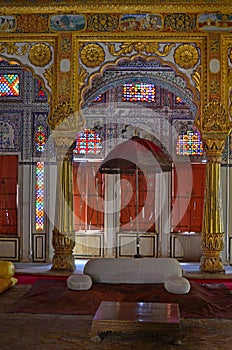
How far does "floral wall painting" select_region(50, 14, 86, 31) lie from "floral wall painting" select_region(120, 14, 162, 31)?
0.65m

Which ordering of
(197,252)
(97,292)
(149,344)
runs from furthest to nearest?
1. (197,252)
2. (97,292)
3. (149,344)

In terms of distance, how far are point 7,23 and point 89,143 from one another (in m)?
3.34

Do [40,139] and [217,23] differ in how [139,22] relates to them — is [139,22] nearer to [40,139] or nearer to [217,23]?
[217,23]

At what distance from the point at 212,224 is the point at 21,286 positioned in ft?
10.8

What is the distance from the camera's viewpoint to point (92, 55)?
918 cm

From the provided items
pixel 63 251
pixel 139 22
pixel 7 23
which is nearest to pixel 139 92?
pixel 139 22

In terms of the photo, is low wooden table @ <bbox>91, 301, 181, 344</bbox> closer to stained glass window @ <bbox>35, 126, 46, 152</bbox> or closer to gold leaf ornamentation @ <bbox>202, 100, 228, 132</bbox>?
gold leaf ornamentation @ <bbox>202, 100, 228, 132</bbox>

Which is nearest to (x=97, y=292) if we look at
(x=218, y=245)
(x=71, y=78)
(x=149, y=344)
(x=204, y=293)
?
(x=204, y=293)

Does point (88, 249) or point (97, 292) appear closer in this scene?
point (97, 292)

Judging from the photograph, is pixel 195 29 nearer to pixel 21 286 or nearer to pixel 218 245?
pixel 218 245

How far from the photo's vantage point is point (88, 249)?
11.7m

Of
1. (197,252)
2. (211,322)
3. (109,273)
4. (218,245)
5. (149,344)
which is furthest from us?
(197,252)

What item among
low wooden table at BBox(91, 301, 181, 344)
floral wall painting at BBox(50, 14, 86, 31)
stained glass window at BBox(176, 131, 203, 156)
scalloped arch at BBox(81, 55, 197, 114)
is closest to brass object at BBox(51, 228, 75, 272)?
scalloped arch at BBox(81, 55, 197, 114)

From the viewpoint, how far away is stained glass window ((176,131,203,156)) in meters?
11.8
